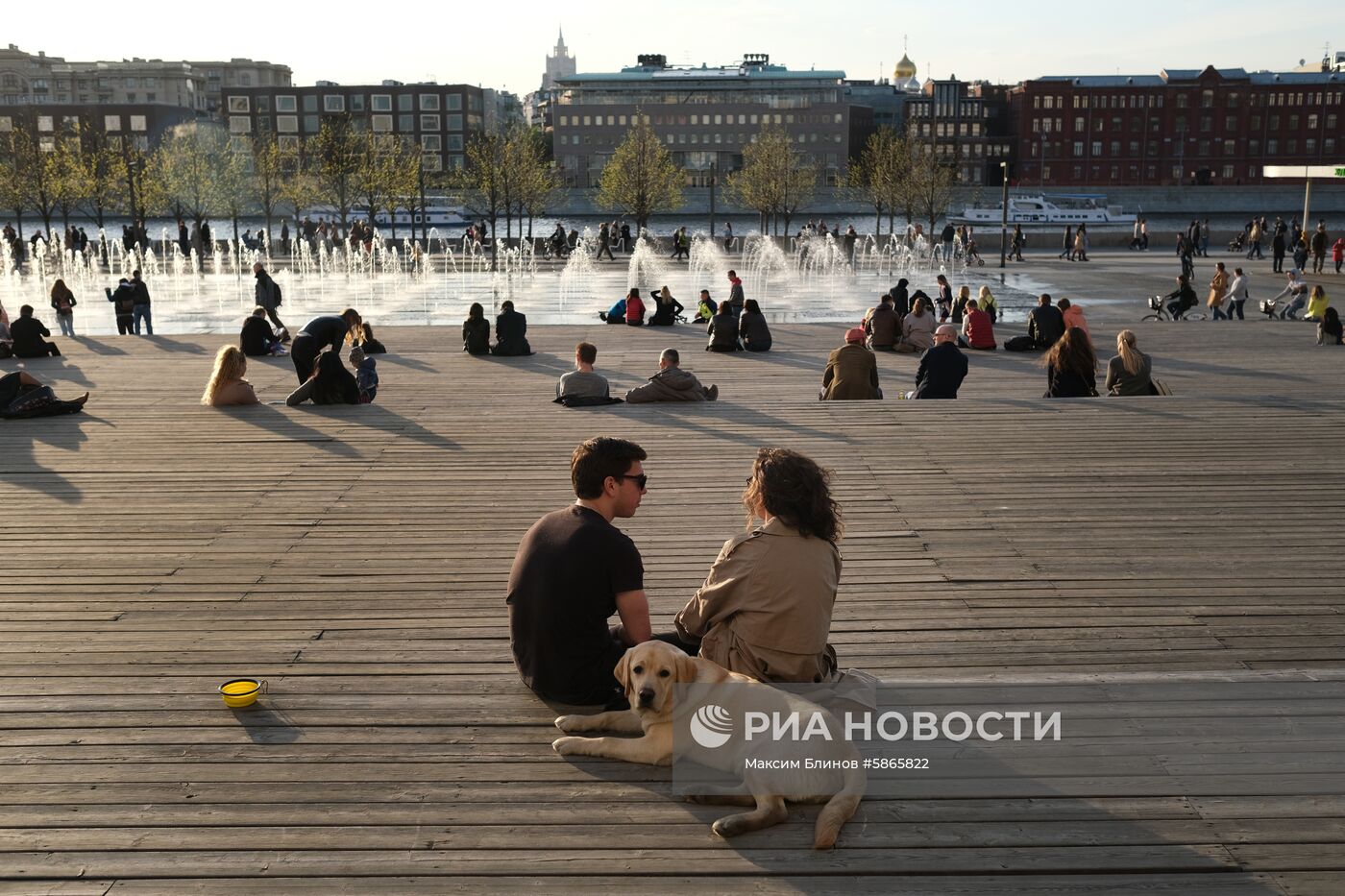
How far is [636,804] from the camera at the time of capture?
4.35m

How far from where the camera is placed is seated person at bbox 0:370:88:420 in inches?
502

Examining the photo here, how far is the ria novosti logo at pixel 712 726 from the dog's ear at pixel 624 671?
0.95 ft

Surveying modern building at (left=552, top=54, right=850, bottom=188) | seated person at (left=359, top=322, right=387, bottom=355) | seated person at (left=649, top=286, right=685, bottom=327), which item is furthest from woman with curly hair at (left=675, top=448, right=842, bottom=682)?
modern building at (left=552, top=54, right=850, bottom=188)

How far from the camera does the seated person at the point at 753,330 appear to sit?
1911 cm

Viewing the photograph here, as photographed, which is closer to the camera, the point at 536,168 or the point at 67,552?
the point at 67,552

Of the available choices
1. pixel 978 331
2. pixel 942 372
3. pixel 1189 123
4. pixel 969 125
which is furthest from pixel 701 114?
pixel 942 372

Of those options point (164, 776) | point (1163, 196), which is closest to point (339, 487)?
point (164, 776)

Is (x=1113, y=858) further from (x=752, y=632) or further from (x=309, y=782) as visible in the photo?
(x=309, y=782)

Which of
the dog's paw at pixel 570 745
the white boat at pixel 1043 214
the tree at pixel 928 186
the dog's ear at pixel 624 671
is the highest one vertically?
the tree at pixel 928 186

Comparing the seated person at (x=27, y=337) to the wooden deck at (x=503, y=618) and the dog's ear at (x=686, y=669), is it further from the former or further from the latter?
the dog's ear at (x=686, y=669)

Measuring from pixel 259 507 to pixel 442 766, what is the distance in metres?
4.98

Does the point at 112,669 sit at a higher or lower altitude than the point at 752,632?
lower

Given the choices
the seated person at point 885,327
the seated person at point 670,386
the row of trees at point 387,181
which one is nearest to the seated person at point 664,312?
the seated person at point 885,327

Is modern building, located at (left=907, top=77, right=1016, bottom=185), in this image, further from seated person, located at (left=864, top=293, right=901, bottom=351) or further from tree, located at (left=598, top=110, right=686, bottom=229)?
seated person, located at (left=864, top=293, right=901, bottom=351)
